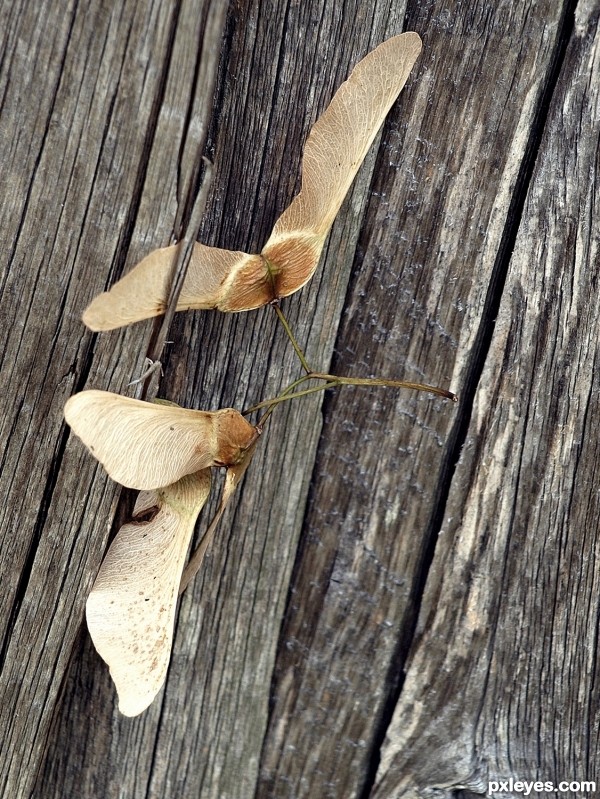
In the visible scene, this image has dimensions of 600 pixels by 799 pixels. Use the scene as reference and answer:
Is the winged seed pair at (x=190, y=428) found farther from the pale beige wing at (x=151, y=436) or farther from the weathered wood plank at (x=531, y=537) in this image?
the weathered wood plank at (x=531, y=537)

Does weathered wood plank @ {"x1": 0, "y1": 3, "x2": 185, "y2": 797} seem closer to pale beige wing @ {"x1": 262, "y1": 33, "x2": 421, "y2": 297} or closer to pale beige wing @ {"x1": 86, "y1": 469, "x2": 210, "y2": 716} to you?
pale beige wing @ {"x1": 86, "y1": 469, "x2": 210, "y2": 716}

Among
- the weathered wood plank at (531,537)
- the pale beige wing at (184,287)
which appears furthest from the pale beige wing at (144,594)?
the weathered wood plank at (531,537)

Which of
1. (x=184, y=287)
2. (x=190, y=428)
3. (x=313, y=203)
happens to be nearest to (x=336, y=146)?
(x=313, y=203)

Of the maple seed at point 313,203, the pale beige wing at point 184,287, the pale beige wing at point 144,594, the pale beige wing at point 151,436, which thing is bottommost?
the pale beige wing at point 144,594

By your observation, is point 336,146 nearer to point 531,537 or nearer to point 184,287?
point 184,287

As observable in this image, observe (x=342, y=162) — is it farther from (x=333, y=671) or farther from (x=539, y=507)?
(x=333, y=671)

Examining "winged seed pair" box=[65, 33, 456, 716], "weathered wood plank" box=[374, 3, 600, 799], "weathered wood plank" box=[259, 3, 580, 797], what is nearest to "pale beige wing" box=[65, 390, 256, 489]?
"winged seed pair" box=[65, 33, 456, 716]

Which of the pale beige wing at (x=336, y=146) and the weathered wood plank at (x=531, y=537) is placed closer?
the pale beige wing at (x=336, y=146)
